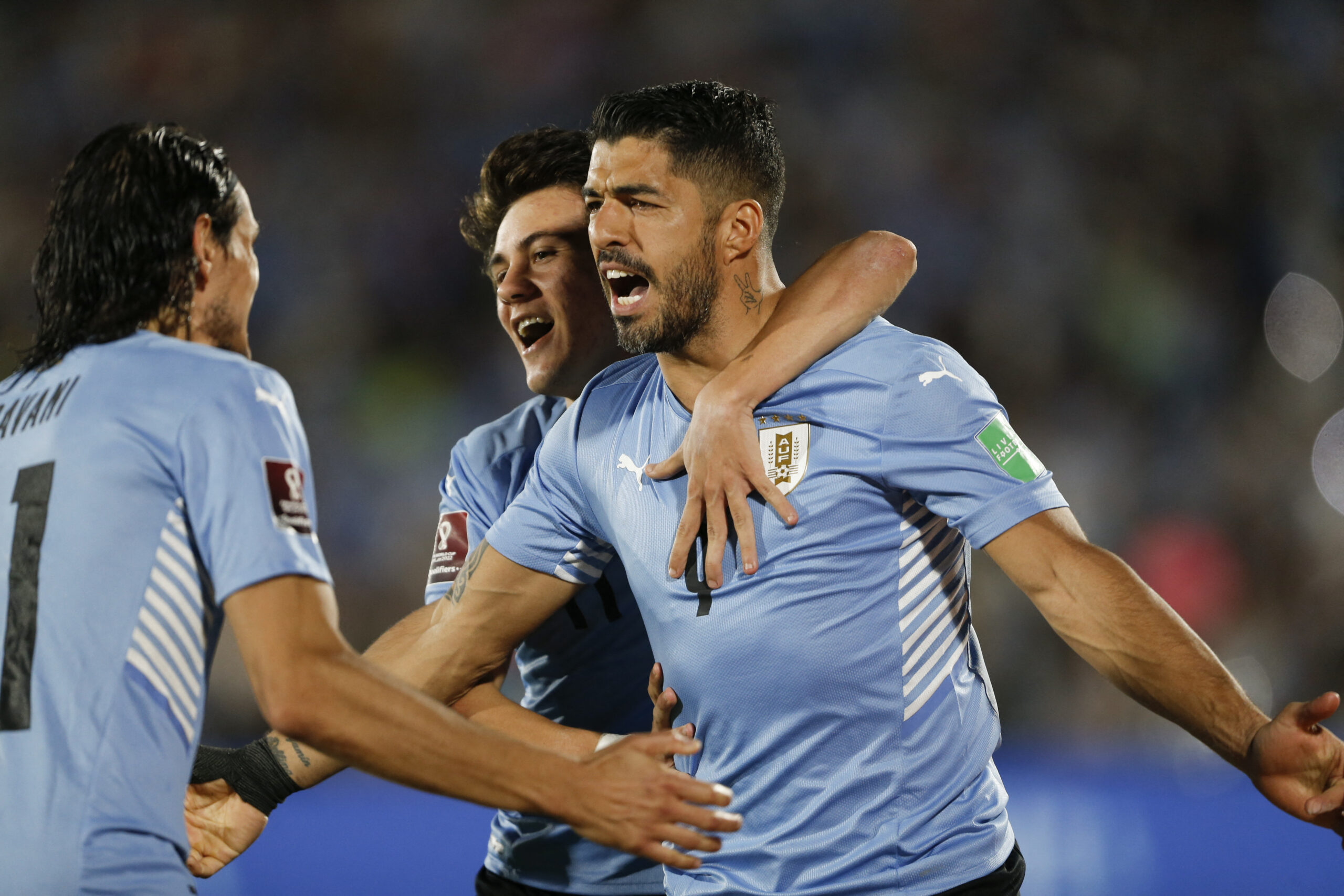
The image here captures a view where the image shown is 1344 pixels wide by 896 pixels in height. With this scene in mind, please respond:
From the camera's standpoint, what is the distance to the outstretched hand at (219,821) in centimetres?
281

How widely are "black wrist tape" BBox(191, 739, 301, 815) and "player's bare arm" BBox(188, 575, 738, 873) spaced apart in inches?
47.4

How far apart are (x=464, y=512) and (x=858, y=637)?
1.56 meters

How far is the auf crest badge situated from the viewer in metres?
2.49

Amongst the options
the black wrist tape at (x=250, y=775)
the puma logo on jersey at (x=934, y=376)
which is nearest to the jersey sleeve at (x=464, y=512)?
the black wrist tape at (x=250, y=775)

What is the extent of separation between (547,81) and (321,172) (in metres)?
2.04

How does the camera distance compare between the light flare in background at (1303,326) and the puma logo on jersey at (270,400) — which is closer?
the puma logo on jersey at (270,400)

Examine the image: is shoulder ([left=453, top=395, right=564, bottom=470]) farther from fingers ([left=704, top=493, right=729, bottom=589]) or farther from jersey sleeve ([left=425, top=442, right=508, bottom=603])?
fingers ([left=704, top=493, right=729, bottom=589])

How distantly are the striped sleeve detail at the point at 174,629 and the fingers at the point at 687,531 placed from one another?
3.35 ft

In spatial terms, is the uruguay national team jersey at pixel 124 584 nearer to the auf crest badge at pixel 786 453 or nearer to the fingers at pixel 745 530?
the fingers at pixel 745 530

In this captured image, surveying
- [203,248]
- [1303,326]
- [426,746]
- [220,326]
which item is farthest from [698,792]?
[1303,326]

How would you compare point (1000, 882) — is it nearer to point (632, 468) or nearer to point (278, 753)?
point (632, 468)

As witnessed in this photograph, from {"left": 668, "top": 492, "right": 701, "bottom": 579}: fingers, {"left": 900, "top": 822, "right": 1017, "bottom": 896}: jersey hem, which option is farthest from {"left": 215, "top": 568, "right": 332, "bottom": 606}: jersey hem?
{"left": 900, "top": 822, "right": 1017, "bottom": 896}: jersey hem

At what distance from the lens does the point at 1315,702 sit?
2070 millimetres

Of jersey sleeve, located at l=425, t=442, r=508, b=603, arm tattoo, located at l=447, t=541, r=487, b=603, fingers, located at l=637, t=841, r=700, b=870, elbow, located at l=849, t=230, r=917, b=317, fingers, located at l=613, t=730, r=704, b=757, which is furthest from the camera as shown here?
jersey sleeve, located at l=425, t=442, r=508, b=603
